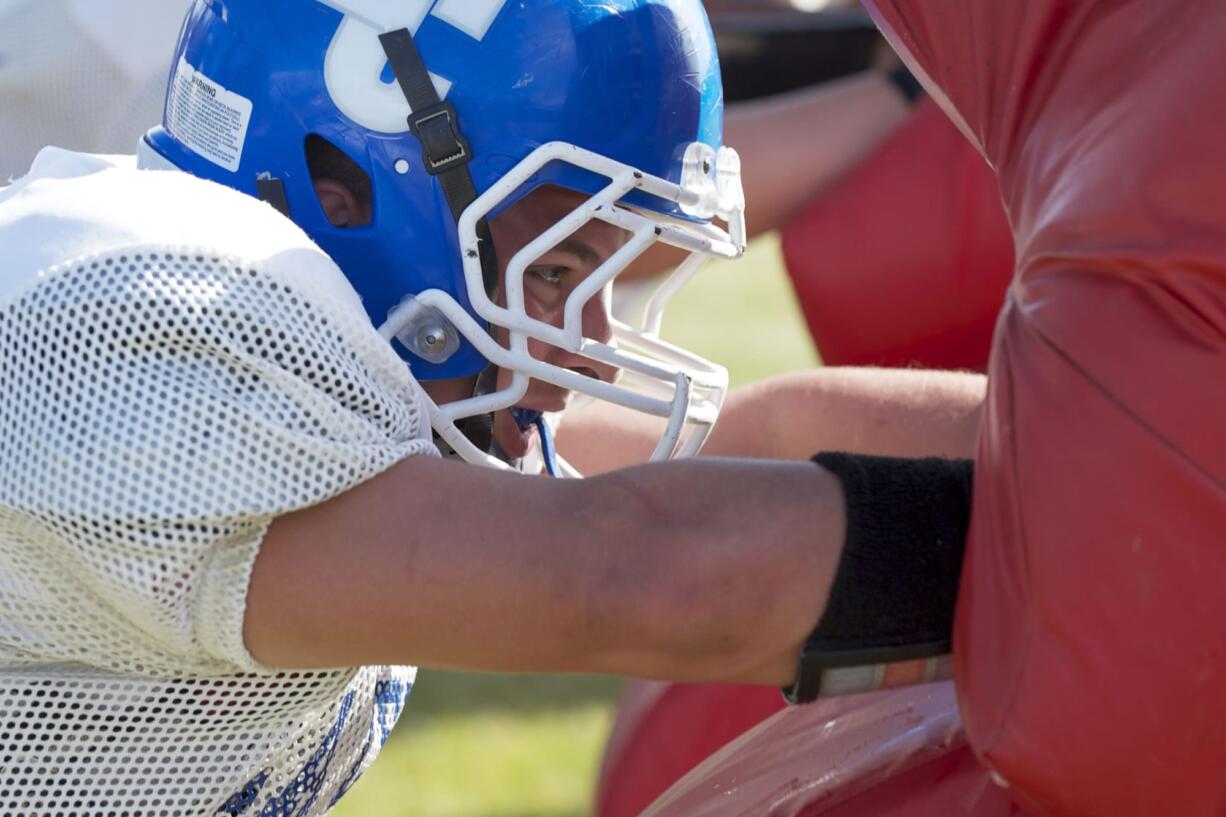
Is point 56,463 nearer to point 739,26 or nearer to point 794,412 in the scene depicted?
point 794,412

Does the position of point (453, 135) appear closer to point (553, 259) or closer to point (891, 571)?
point (553, 259)

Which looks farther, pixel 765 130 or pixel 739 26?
pixel 739 26

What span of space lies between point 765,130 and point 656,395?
1.43m

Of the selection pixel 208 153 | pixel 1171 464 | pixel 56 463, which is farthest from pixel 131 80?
pixel 1171 464

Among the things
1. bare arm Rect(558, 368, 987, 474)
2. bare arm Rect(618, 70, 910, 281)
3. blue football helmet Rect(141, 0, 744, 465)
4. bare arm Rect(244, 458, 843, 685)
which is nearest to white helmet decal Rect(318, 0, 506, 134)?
blue football helmet Rect(141, 0, 744, 465)

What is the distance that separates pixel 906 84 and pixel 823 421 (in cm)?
127

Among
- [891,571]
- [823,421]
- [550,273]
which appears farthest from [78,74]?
[891,571]

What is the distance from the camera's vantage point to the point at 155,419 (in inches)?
42.2

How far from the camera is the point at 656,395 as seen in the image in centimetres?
174

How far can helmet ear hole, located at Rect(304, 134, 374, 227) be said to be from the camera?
5.20 feet

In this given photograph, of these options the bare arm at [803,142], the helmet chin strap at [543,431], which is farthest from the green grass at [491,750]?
the helmet chin strap at [543,431]

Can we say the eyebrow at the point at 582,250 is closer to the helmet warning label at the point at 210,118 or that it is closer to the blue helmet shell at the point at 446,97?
the blue helmet shell at the point at 446,97

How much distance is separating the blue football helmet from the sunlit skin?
0.03m

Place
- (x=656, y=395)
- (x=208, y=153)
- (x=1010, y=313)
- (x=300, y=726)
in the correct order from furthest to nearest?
(x=656, y=395)
(x=208, y=153)
(x=300, y=726)
(x=1010, y=313)
